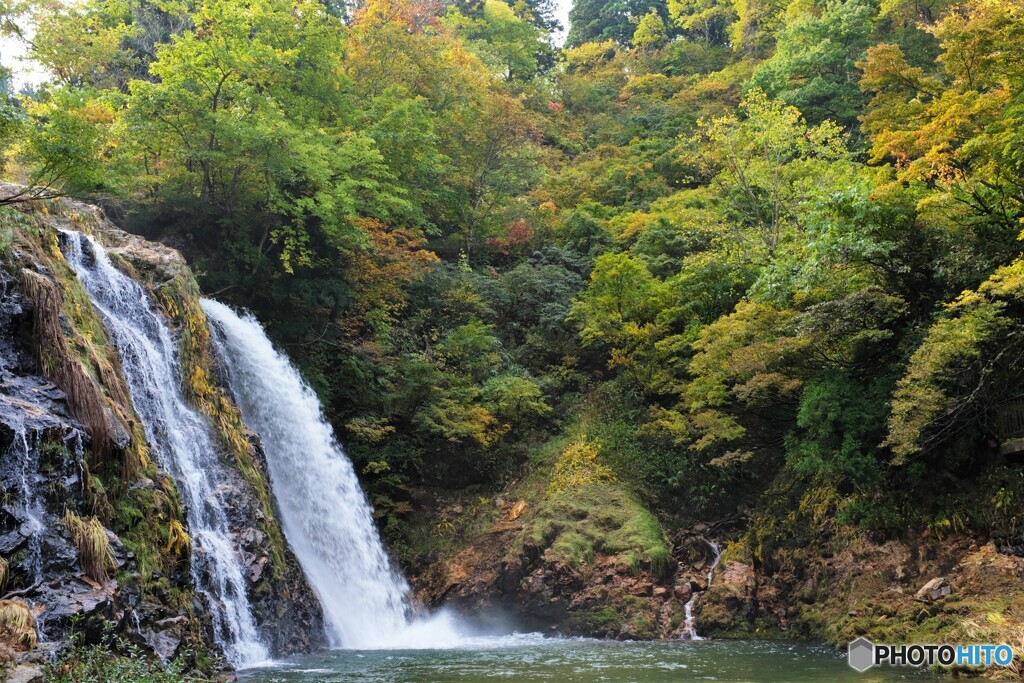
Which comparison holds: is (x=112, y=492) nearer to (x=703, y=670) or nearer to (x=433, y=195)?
(x=703, y=670)

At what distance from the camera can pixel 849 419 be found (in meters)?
13.9

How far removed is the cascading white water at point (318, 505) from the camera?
1523 centimetres

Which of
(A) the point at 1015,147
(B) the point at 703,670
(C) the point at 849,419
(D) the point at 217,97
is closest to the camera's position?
(B) the point at 703,670

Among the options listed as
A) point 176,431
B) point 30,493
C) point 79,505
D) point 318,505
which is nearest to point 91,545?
point 79,505

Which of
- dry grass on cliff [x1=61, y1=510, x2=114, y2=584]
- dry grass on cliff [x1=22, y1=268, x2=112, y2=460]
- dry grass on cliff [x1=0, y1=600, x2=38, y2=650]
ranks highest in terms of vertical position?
dry grass on cliff [x1=22, y1=268, x2=112, y2=460]

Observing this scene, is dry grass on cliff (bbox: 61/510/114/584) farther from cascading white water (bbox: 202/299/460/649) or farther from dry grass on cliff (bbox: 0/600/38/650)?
cascading white water (bbox: 202/299/460/649)

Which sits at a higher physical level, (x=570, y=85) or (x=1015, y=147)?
(x=570, y=85)

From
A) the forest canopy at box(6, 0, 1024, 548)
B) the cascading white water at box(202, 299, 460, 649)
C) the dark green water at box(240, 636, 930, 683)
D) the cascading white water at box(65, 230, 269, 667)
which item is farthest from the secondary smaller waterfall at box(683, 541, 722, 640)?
the cascading white water at box(65, 230, 269, 667)

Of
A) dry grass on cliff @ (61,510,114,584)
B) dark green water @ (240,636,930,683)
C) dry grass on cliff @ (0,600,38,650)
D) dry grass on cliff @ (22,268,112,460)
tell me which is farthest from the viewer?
dark green water @ (240,636,930,683)

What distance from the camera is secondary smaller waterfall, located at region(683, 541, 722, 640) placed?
49.4ft

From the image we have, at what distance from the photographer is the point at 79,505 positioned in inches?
325

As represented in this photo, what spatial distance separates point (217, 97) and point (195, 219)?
3.11 meters

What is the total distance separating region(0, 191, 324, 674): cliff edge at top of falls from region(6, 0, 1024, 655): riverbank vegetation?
72.9 inches

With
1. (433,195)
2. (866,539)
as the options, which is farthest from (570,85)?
(866,539)
